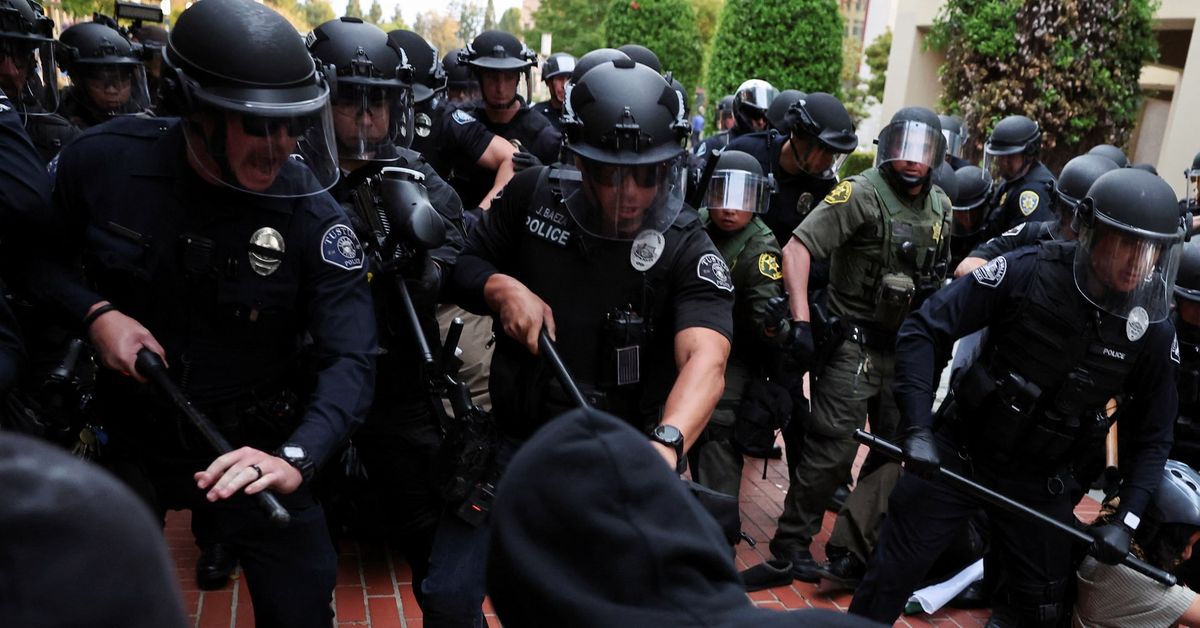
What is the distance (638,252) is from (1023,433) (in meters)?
1.64

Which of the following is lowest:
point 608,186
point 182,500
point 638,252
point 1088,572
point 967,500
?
point 1088,572

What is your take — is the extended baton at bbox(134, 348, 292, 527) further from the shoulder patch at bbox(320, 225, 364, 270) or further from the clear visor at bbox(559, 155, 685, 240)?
the clear visor at bbox(559, 155, 685, 240)

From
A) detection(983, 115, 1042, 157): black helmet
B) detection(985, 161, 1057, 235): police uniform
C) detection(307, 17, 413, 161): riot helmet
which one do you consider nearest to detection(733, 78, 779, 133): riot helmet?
detection(983, 115, 1042, 157): black helmet

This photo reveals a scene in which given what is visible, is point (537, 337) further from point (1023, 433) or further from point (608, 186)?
point (1023, 433)

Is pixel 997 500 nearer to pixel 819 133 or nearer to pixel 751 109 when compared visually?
pixel 819 133

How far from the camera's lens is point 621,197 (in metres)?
2.94

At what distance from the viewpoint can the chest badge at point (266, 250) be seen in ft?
8.63

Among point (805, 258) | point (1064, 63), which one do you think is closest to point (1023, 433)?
point (805, 258)

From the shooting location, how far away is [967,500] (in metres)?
3.63

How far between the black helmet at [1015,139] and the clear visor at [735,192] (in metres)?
3.19

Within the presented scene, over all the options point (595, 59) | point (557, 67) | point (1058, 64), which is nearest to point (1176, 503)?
point (595, 59)

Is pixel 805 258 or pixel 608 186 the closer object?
pixel 608 186

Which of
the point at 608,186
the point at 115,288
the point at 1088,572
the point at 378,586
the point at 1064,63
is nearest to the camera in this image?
the point at 115,288

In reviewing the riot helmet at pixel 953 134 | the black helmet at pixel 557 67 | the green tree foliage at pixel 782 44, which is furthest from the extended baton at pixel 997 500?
the green tree foliage at pixel 782 44
